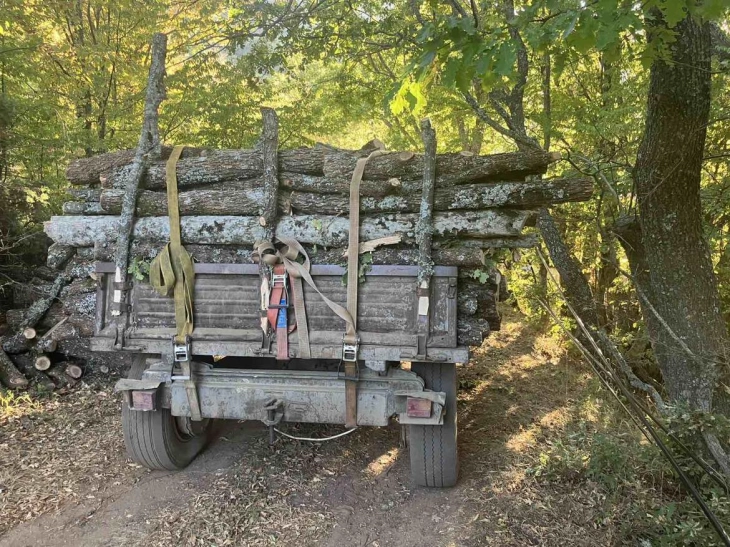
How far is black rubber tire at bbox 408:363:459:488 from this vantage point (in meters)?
3.64

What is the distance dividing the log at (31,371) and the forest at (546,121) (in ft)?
3.14

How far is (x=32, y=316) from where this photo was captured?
19.7ft

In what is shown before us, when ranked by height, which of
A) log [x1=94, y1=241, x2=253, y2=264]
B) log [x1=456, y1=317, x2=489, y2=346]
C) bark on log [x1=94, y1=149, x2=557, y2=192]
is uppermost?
bark on log [x1=94, y1=149, x2=557, y2=192]

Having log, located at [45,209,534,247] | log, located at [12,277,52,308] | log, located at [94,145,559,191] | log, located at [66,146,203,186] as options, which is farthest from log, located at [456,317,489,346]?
log, located at [12,277,52,308]

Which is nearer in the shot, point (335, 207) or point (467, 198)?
point (467, 198)

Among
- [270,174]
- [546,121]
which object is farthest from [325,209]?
[546,121]

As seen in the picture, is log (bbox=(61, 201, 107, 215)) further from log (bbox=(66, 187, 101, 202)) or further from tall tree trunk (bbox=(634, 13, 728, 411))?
tall tree trunk (bbox=(634, 13, 728, 411))

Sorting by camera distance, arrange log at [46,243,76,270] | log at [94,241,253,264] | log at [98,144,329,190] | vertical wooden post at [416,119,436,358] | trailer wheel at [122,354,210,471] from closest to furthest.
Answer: vertical wooden post at [416,119,436,358]
log at [94,241,253,264]
log at [98,144,329,190]
trailer wheel at [122,354,210,471]
log at [46,243,76,270]

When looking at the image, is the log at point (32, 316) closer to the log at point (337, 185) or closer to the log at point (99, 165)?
the log at point (99, 165)

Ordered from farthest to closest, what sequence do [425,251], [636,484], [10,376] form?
1. [10,376]
2. [636,484]
3. [425,251]

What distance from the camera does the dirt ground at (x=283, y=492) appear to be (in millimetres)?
3326

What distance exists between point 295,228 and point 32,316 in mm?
4375

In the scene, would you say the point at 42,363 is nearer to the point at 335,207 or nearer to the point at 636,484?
the point at 335,207

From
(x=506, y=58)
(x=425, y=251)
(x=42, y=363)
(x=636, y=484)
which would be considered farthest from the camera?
(x=42, y=363)
